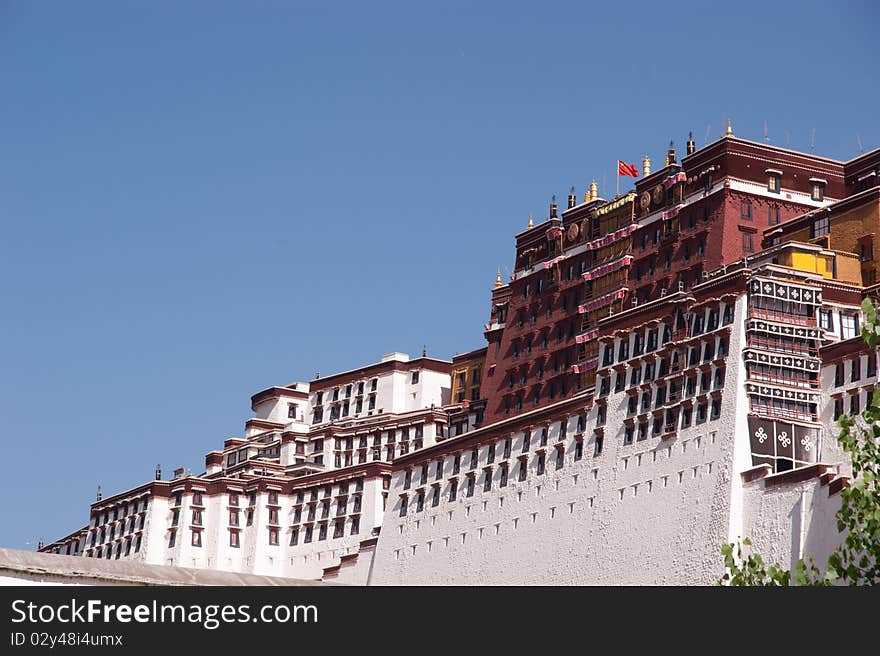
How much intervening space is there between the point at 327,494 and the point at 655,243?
124 ft

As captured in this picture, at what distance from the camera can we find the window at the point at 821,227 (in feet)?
363

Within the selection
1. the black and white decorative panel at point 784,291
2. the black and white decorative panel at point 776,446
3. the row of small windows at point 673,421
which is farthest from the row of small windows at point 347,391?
the black and white decorative panel at point 776,446

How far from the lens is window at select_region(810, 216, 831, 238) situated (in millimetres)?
110750

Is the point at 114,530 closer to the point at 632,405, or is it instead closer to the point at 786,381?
the point at 632,405

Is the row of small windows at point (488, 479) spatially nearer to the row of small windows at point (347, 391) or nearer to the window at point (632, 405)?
the window at point (632, 405)

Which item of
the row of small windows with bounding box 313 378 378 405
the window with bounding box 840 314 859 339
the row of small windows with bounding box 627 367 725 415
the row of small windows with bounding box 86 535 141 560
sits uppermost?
the row of small windows with bounding box 313 378 378 405

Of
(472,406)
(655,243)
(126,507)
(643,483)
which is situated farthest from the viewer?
(126,507)

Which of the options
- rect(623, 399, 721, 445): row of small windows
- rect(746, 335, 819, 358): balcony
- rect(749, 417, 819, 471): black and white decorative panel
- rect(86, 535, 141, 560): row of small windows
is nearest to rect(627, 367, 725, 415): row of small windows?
rect(623, 399, 721, 445): row of small windows

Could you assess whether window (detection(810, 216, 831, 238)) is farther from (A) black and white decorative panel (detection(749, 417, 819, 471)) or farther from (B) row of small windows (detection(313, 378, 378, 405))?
(B) row of small windows (detection(313, 378, 378, 405))

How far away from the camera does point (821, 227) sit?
364ft

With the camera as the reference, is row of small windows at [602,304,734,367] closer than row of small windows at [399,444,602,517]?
Yes
